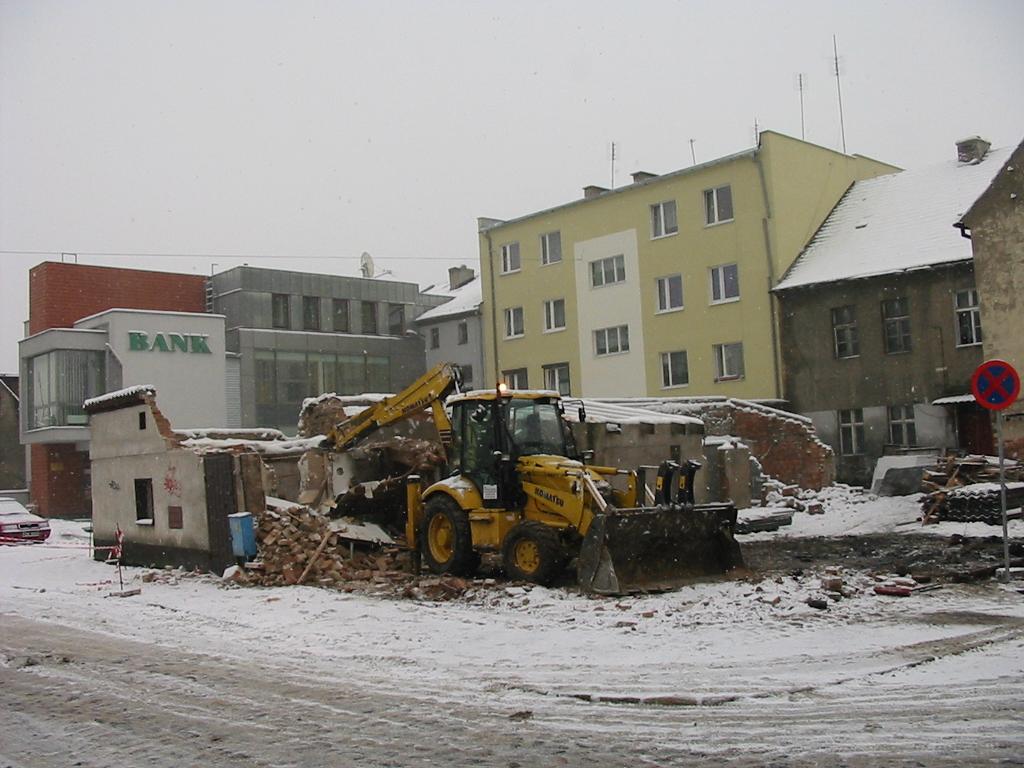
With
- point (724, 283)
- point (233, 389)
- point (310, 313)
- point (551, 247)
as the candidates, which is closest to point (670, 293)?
point (724, 283)

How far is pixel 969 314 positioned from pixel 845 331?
12.9 ft

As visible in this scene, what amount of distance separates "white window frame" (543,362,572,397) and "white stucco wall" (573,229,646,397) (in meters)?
0.85

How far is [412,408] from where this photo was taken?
55.8 ft

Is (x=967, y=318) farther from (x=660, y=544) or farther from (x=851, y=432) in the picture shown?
(x=660, y=544)

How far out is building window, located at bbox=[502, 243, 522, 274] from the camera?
4375 centimetres

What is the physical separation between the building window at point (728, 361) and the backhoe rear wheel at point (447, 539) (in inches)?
870

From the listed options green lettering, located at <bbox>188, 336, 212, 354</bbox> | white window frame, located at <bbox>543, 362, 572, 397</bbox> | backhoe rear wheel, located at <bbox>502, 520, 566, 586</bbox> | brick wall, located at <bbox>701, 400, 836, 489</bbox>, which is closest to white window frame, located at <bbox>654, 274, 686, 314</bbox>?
white window frame, located at <bbox>543, 362, 572, 397</bbox>

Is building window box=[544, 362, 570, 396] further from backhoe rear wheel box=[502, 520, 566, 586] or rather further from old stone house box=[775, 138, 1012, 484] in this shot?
backhoe rear wheel box=[502, 520, 566, 586]

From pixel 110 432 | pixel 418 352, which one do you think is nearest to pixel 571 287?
pixel 418 352

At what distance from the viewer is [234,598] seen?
48.5 feet

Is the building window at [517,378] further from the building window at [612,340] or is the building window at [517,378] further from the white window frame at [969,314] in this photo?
the white window frame at [969,314]

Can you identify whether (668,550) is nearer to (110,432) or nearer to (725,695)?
(725,695)

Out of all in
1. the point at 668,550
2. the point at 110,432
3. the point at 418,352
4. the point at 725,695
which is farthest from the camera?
the point at 418,352

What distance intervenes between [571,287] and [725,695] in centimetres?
3410
